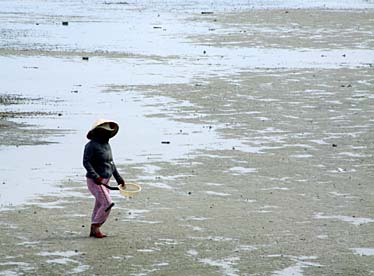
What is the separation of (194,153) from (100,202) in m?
5.29

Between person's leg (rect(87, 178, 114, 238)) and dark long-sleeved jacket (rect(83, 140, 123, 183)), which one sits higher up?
dark long-sleeved jacket (rect(83, 140, 123, 183))

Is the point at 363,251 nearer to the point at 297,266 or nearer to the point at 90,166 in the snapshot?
the point at 297,266

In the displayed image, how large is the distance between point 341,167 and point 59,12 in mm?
35664

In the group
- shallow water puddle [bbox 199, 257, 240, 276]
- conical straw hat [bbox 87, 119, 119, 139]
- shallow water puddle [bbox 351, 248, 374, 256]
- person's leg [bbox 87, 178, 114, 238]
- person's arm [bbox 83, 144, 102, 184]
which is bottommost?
shallow water puddle [bbox 199, 257, 240, 276]

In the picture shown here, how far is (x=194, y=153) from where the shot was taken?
17375 mm

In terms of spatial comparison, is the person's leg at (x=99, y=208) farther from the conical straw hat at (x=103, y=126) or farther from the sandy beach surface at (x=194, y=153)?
the conical straw hat at (x=103, y=126)

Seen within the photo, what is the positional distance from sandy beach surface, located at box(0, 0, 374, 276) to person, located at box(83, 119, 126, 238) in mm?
303

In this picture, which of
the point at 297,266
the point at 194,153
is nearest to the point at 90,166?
the point at 297,266

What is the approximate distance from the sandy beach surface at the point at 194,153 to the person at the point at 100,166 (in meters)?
0.30

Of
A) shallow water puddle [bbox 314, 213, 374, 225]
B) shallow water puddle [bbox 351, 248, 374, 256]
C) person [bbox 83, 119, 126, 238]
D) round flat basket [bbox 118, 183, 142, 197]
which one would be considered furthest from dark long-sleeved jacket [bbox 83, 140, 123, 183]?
shallow water puddle [bbox 351, 248, 374, 256]

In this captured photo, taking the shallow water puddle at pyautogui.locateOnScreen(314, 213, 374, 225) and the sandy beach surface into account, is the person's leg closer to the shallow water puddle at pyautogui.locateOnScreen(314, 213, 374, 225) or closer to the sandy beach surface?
the sandy beach surface

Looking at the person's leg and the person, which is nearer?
the person's leg

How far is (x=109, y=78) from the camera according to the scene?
1057 inches

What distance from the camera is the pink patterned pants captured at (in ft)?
39.4
